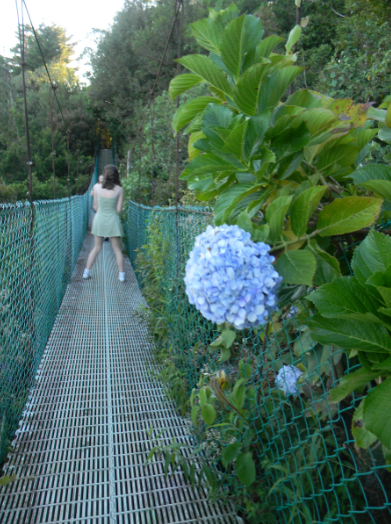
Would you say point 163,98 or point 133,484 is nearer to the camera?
point 133,484

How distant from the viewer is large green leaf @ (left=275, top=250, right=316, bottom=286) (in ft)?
2.17

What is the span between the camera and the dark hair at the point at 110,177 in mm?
4641

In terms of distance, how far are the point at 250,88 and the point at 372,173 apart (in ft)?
1.00

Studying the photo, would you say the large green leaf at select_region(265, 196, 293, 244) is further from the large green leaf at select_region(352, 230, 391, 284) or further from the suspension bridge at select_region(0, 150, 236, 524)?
the suspension bridge at select_region(0, 150, 236, 524)

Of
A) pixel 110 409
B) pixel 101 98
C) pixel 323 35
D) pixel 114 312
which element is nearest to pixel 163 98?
pixel 323 35

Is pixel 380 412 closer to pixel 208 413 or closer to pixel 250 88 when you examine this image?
pixel 250 88

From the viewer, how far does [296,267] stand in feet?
2.27

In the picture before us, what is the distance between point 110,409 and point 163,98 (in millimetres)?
8009

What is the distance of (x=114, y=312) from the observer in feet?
11.6

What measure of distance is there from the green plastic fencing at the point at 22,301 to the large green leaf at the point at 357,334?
4.83 ft

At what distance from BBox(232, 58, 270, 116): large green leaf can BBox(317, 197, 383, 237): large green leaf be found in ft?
0.87

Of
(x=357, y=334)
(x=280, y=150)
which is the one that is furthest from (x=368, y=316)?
(x=280, y=150)

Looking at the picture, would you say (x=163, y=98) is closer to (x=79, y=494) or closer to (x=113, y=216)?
(x=113, y=216)

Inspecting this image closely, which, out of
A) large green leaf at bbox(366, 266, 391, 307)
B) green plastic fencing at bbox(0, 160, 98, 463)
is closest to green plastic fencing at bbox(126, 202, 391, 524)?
large green leaf at bbox(366, 266, 391, 307)
